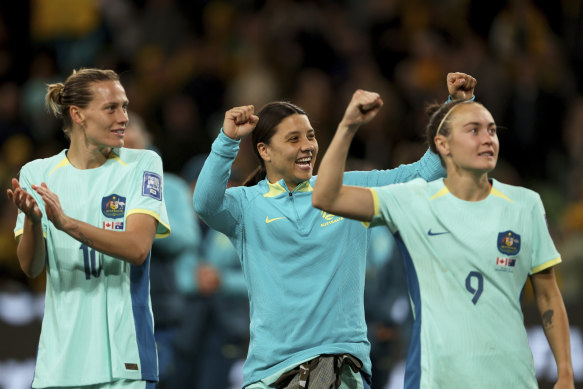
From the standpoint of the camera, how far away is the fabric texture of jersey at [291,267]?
5164 mm

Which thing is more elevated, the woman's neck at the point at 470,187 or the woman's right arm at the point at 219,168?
the woman's right arm at the point at 219,168

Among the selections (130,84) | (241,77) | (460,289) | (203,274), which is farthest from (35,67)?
(460,289)

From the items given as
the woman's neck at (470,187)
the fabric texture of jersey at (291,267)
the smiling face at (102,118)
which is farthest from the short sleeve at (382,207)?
the smiling face at (102,118)

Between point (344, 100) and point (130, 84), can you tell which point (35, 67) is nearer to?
point (130, 84)

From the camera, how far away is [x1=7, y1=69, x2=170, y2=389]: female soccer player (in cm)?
508

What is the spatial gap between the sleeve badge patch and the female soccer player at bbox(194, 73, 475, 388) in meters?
0.24

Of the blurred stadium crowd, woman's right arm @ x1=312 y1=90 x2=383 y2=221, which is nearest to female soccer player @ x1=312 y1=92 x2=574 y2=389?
woman's right arm @ x1=312 y1=90 x2=383 y2=221

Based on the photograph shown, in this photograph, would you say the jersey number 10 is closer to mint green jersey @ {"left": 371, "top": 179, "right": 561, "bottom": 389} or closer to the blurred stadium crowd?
mint green jersey @ {"left": 371, "top": 179, "right": 561, "bottom": 389}

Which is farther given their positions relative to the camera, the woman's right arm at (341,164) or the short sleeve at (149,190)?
the short sleeve at (149,190)

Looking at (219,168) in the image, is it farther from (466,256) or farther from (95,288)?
(466,256)

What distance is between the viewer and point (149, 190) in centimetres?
534

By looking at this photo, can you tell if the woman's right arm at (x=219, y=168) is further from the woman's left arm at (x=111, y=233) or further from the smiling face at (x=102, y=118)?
the smiling face at (x=102, y=118)

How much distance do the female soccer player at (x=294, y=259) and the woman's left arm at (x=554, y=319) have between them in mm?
987

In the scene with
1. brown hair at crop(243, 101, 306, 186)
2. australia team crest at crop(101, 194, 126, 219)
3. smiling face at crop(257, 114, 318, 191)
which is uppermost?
brown hair at crop(243, 101, 306, 186)
